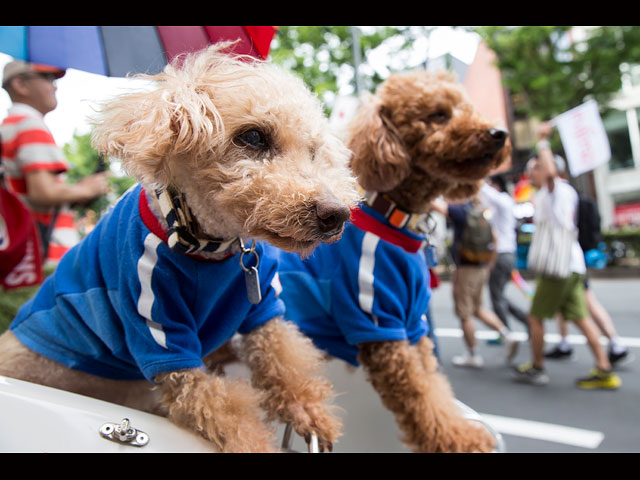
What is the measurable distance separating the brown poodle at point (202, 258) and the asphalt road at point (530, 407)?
0.21 metres

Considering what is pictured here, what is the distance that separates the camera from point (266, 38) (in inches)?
56.6

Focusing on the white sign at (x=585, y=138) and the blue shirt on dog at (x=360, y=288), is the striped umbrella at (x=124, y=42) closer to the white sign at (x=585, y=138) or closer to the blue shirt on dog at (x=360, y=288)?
the blue shirt on dog at (x=360, y=288)

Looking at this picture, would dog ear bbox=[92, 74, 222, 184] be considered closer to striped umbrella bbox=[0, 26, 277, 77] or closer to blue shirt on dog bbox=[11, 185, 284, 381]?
blue shirt on dog bbox=[11, 185, 284, 381]

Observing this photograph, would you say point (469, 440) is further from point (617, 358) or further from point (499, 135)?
point (617, 358)

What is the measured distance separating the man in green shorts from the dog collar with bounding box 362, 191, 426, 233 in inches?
116

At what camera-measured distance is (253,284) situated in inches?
45.2

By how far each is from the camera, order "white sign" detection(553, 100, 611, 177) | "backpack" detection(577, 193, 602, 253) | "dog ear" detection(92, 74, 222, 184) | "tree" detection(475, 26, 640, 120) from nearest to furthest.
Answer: "dog ear" detection(92, 74, 222, 184), "backpack" detection(577, 193, 602, 253), "white sign" detection(553, 100, 611, 177), "tree" detection(475, 26, 640, 120)

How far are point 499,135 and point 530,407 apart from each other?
2.86 m

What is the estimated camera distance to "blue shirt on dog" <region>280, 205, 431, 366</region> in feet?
4.79

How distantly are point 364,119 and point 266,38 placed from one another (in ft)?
1.76

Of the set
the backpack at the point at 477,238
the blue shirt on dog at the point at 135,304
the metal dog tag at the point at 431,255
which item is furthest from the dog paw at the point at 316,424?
the backpack at the point at 477,238

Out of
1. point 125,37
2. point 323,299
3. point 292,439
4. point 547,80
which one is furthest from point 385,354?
point 547,80

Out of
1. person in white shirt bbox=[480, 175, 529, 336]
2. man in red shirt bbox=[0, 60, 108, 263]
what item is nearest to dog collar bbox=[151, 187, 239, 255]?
man in red shirt bbox=[0, 60, 108, 263]

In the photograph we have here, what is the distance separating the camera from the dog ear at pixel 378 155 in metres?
1.64
